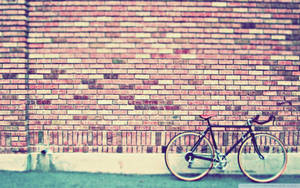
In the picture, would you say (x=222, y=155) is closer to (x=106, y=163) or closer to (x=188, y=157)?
(x=188, y=157)

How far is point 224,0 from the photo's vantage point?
3.69 meters

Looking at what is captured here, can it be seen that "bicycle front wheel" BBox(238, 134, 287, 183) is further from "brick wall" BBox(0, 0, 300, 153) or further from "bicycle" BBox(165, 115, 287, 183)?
"brick wall" BBox(0, 0, 300, 153)

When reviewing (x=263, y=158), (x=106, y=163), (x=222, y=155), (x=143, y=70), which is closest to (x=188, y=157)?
(x=222, y=155)

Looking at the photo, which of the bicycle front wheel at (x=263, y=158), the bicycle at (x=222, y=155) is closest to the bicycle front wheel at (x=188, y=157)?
the bicycle at (x=222, y=155)

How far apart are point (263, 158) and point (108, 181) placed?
7.47 ft

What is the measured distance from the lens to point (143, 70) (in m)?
3.66

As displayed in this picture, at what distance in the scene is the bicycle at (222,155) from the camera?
344cm

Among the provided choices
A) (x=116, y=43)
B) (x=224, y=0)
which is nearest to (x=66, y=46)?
(x=116, y=43)

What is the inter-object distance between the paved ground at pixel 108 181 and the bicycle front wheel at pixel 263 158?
139 millimetres

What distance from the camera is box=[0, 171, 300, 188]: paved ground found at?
323 cm

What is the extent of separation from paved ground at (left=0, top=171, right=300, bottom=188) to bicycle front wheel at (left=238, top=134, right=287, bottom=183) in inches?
5.5

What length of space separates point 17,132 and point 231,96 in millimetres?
3321

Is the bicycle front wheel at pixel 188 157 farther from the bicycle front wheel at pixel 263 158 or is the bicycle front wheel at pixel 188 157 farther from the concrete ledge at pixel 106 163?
the bicycle front wheel at pixel 263 158

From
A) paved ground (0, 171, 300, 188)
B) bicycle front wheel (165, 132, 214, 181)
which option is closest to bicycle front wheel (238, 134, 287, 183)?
paved ground (0, 171, 300, 188)
